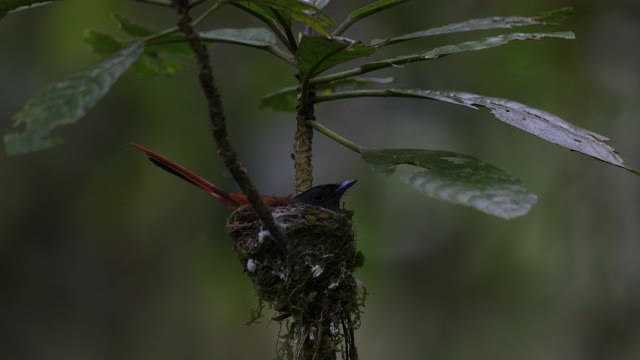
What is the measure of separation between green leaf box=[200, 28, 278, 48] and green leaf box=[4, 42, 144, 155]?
0.72 metres

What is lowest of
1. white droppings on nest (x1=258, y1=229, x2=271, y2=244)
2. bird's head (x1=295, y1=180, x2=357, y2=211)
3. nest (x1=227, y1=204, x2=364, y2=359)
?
nest (x1=227, y1=204, x2=364, y2=359)

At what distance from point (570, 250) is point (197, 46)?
3.55m

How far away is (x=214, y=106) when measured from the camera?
162 cm

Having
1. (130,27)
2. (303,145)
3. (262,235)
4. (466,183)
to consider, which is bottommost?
(262,235)

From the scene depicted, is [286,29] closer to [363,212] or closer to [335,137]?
[335,137]

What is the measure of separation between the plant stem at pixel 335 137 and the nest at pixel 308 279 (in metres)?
0.33

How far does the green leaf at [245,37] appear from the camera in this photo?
234cm

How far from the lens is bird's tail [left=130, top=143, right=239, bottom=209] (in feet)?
8.61

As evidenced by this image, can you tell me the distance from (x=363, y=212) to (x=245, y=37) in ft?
8.13

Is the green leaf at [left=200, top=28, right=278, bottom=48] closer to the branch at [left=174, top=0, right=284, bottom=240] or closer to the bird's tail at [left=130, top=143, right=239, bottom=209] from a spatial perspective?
the bird's tail at [left=130, top=143, right=239, bottom=209]

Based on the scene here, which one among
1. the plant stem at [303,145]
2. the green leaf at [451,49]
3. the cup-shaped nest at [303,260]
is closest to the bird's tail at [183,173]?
the cup-shaped nest at [303,260]

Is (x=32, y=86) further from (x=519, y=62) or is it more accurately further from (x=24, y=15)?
Answer: (x=519, y=62)

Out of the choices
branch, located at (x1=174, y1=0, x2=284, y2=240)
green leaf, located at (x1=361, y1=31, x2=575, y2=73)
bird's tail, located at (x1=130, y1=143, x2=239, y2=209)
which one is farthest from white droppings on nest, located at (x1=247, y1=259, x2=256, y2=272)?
green leaf, located at (x1=361, y1=31, x2=575, y2=73)

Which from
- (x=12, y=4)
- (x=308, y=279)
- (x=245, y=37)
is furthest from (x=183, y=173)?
(x=12, y=4)
